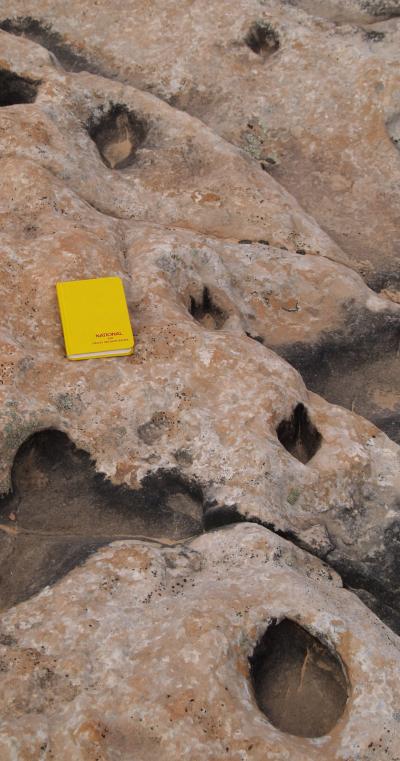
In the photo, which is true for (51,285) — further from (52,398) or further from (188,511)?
(188,511)

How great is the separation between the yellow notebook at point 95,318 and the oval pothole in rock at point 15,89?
11.5ft

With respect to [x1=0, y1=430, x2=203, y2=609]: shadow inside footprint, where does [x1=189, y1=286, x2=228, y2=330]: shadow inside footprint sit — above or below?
above

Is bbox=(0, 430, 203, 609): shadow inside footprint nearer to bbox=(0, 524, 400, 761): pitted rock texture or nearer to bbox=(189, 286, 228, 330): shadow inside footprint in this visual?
bbox=(0, 524, 400, 761): pitted rock texture

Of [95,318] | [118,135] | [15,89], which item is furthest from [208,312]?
[15,89]

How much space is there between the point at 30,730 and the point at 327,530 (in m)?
2.55

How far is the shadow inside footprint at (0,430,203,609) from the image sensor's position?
618 cm

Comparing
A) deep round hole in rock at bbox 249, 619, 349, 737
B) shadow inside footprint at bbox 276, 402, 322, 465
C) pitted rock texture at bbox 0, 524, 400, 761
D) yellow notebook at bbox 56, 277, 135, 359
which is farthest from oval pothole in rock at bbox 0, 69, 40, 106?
deep round hole in rock at bbox 249, 619, 349, 737

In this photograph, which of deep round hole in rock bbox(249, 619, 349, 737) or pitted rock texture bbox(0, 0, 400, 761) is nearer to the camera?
pitted rock texture bbox(0, 0, 400, 761)

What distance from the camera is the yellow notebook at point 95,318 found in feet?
21.9

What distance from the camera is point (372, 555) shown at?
632cm

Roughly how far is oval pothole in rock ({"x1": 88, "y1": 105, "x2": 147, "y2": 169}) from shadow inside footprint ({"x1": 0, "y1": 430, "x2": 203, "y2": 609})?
173 inches

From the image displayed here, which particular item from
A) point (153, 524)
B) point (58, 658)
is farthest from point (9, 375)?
point (58, 658)

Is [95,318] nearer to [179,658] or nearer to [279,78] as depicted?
[179,658]

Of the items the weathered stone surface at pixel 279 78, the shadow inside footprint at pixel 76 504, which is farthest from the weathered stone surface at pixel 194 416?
the weathered stone surface at pixel 279 78
